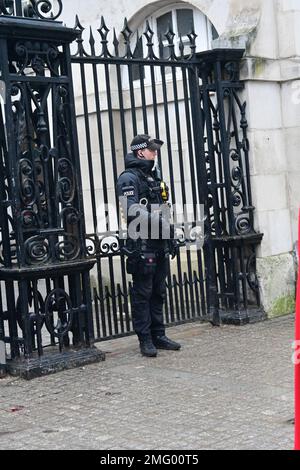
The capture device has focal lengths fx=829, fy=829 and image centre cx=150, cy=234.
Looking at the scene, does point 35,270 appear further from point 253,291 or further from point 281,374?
point 253,291

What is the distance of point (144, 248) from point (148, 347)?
0.95m

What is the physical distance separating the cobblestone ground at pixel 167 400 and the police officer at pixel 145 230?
0.50 metres

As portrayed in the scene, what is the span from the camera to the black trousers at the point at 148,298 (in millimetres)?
7680

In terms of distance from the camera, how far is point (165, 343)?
8008mm

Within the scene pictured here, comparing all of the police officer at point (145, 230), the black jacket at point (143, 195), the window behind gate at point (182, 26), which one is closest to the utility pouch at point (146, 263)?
the police officer at point (145, 230)

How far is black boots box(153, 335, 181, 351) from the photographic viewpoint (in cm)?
799

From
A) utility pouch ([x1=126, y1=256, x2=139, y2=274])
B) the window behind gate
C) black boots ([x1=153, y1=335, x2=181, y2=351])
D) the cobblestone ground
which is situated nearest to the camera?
the cobblestone ground

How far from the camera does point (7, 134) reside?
709cm

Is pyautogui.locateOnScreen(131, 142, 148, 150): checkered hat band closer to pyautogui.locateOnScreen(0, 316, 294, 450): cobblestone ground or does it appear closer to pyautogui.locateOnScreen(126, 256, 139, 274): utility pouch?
pyautogui.locateOnScreen(126, 256, 139, 274): utility pouch

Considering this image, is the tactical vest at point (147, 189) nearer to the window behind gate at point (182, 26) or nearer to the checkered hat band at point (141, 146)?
the checkered hat band at point (141, 146)

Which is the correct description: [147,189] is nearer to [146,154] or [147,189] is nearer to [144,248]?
[146,154]

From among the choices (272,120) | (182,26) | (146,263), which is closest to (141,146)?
(146,263)

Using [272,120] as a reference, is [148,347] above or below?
below

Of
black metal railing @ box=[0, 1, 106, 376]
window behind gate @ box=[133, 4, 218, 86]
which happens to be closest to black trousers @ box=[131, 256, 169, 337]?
black metal railing @ box=[0, 1, 106, 376]
